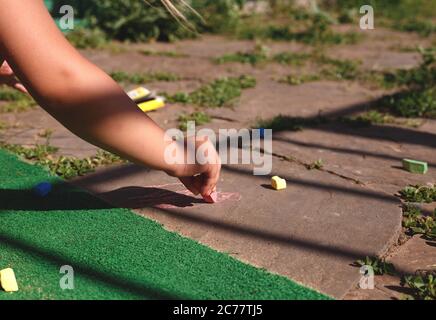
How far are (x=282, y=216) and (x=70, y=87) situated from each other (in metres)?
1.13

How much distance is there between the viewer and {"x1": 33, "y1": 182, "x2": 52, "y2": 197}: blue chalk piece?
3.02 metres

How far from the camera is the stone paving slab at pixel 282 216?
2459 millimetres

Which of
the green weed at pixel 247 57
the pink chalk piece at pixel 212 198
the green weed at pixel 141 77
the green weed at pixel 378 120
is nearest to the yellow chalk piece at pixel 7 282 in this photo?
the pink chalk piece at pixel 212 198

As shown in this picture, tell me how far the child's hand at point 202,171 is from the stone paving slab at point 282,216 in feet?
0.63

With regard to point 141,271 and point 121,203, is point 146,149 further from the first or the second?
point 121,203

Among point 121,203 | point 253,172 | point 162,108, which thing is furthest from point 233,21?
point 121,203

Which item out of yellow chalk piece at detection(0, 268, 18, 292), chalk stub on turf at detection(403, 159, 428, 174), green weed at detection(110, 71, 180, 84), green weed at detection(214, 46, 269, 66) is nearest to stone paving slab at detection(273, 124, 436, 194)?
chalk stub on turf at detection(403, 159, 428, 174)

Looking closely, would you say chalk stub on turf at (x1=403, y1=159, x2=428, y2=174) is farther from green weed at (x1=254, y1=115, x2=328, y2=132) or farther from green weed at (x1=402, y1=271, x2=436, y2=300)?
green weed at (x1=402, y1=271, x2=436, y2=300)

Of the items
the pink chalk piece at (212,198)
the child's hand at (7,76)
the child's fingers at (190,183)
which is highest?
the child's hand at (7,76)

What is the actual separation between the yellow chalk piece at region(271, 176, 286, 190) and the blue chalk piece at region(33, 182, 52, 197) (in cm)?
101

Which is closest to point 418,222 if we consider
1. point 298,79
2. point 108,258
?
point 108,258

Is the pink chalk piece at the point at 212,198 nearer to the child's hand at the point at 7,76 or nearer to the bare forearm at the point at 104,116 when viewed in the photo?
the bare forearm at the point at 104,116

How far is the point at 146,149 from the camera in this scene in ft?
7.38
